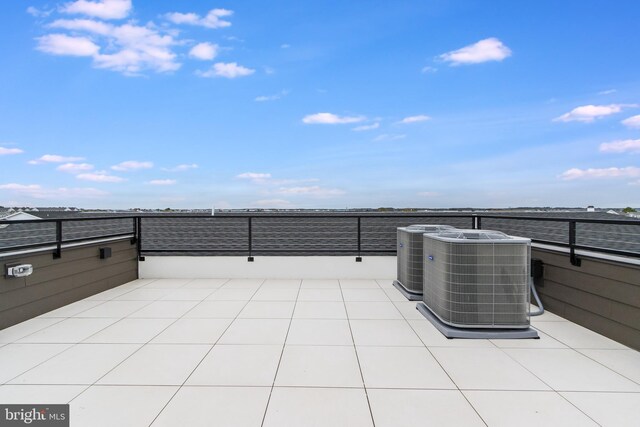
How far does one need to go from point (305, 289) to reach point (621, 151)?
44.9 feet

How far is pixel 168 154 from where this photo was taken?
14758 mm

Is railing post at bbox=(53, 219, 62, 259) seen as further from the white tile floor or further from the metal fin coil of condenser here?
the metal fin coil of condenser

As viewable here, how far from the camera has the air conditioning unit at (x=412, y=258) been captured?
→ 11.6 feet

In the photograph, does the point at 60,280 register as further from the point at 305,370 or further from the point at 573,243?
the point at 573,243

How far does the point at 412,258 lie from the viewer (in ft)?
11.8

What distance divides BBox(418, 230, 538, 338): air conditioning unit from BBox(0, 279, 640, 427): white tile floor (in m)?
0.14

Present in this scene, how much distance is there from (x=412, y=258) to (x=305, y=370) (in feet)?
7.12

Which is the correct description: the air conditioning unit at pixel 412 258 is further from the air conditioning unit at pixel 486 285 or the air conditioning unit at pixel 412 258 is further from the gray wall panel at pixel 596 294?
the gray wall panel at pixel 596 294

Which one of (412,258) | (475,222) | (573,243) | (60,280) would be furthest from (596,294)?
(60,280)

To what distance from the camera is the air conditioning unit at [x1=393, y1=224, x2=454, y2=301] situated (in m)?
3.53

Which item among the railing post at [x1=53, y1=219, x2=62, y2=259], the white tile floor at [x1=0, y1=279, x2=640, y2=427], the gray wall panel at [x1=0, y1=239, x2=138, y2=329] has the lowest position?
the white tile floor at [x1=0, y1=279, x2=640, y2=427]

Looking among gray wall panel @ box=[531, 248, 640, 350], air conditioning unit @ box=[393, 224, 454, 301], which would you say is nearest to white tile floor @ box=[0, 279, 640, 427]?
gray wall panel @ box=[531, 248, 640, 350]

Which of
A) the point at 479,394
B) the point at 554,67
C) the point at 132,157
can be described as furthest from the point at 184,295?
the point at 132,157

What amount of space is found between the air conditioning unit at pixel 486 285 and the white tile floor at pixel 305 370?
0.14 m
